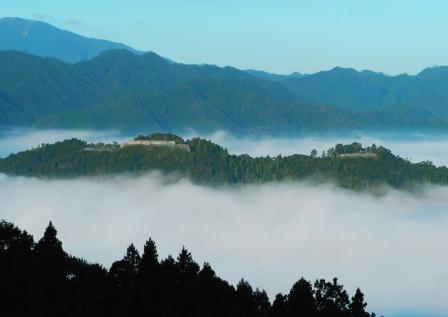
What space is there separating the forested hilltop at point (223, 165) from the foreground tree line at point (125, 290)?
370ft

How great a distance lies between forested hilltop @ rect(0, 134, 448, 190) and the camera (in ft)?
516

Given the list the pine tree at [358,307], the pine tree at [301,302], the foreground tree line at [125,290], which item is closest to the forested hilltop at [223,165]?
the pine tree at [358,307]

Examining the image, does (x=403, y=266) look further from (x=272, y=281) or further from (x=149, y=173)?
(x=149, y=173)

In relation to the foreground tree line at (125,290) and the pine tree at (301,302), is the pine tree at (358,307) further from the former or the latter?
the pine tree at (301,302)

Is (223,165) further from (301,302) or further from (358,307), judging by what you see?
(301,302)

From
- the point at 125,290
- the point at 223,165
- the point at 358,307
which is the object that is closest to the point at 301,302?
the point at 358,307

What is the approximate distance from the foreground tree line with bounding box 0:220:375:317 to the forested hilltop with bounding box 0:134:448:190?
11270cm

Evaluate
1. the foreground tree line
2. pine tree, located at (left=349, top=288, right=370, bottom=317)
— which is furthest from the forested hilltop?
the foreground tree line

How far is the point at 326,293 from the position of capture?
45.8m

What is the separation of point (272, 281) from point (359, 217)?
42.1 meters

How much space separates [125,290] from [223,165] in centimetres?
12863

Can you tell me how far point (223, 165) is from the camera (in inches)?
6550

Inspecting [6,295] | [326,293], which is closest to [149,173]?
[326,293]

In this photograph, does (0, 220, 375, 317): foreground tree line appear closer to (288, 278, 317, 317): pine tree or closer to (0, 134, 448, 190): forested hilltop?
(288, 278, 317, 317): pine tree
